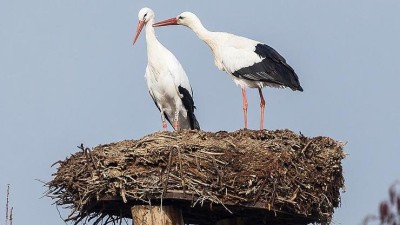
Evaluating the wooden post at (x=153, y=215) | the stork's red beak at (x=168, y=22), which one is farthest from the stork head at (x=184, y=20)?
the wooden post at (x=153, y=215)

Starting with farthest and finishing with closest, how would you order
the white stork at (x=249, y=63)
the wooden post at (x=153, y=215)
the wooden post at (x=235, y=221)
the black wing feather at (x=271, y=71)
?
the white stork at (x=249, y=63) < the black wing feather at (x=271, y=71) < the wooden post at (x=235, y=221) < the wooden post at (x=153, y=215)

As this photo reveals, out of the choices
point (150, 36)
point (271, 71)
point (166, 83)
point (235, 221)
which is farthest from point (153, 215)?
point (150, 36)

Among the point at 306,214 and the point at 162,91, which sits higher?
the point at 162,91

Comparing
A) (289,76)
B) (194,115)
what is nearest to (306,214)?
(289,76)

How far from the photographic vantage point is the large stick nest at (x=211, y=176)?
5719 millimetres

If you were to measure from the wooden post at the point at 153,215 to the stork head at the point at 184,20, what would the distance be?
3894 mm

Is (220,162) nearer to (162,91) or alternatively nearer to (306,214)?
(306,214)

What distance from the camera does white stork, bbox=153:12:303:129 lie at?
27.0 ft

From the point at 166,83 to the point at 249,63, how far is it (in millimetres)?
1148

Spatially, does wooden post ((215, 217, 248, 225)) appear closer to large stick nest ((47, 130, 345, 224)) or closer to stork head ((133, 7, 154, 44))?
large stick nest ((47, 130, 345, 224))

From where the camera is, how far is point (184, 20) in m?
9.37

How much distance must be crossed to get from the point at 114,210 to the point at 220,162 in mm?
1234

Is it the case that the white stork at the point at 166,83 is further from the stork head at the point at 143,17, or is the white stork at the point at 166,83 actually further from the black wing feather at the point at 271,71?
the black wing feather at the point at 271,71

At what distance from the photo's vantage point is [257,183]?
5.76m
